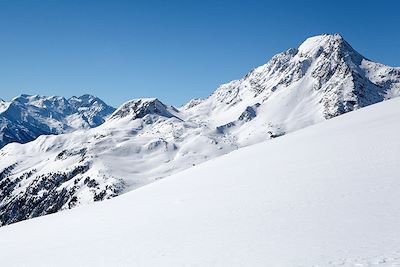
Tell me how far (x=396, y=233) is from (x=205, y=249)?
25.2ft

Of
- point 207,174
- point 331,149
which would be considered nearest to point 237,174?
point 207,174

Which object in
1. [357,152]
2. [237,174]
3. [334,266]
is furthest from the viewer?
[237,174]

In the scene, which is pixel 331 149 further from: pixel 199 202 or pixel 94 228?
pixel 94 228

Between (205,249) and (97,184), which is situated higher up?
(97,184)

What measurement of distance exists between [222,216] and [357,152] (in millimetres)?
16545

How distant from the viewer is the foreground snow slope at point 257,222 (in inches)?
603

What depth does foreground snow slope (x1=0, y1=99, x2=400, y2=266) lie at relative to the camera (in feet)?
50.2

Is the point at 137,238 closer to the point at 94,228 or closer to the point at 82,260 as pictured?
the point at 82,260

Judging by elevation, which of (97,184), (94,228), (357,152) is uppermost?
(97,184)

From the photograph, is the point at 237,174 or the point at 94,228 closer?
the point at 94,228

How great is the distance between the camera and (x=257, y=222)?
2033 cm

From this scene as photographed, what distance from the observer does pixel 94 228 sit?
2773 cm

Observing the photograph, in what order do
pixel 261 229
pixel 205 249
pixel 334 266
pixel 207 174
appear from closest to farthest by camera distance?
pixel 334 266 → pixel 205 249 → pixel 261 229 → pixel 207 174

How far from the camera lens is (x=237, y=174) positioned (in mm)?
37438
